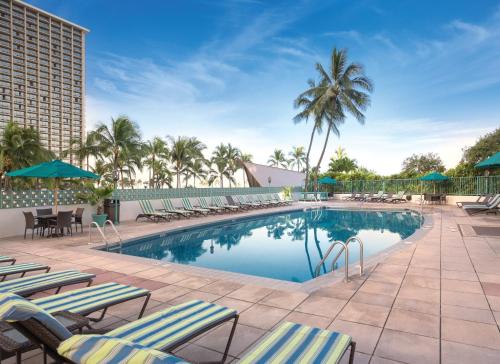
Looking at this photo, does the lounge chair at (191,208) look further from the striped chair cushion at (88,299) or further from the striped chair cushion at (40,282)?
the striped chair cushion at (88,299)

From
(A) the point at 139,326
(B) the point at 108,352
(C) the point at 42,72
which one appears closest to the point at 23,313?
(B) the point at 108,352

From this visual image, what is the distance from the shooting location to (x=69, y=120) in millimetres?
96875

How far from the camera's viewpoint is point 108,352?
150 centimetres

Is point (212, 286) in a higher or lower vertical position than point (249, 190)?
lower

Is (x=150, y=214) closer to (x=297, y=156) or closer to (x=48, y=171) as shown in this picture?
(x=48, y=171)

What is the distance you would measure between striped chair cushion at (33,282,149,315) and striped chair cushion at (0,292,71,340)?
0.84 m

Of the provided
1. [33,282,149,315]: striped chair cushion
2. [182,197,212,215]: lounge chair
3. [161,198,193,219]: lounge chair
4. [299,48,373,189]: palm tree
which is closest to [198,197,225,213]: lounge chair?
[182,197,212,215]: lounge chair

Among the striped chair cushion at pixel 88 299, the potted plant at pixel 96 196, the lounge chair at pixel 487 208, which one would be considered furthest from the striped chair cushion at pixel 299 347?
the lounge chair at pixel 487 208

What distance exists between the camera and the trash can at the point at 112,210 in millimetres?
11742

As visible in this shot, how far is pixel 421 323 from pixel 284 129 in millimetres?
35933

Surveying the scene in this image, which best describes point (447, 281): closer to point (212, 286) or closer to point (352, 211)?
point (212, 286)

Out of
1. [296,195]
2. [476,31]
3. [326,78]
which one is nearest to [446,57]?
[476,31]

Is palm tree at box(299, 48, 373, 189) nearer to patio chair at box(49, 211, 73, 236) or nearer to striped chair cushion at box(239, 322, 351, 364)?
patio chair at box(49, 211, 73, 236)

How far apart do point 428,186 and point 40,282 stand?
22968 mm
